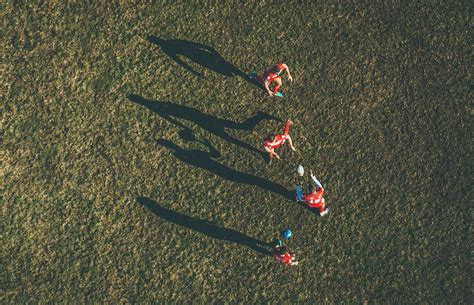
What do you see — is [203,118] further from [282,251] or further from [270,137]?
[282,251]

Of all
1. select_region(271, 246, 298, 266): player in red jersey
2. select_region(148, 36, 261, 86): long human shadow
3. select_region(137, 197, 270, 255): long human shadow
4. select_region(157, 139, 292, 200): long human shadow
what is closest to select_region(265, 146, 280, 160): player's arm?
select_region(157, 139, 292, 200): long human shadow

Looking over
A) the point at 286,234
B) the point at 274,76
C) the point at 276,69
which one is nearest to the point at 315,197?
the point at 286,234

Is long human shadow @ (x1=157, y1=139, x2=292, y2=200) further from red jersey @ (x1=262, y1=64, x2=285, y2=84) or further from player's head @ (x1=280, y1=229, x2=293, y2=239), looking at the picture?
red jersey @ (x1=262, y1=64, x2=285, y2=84)

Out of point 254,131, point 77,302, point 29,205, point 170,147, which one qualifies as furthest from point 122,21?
point 77,302

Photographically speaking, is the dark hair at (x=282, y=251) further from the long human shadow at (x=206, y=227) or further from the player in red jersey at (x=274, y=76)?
the player in red jersey at (x=274, y=76)

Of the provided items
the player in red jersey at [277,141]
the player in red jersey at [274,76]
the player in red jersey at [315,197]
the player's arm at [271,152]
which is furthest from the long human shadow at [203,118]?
the player in red jersey at [315,197]
